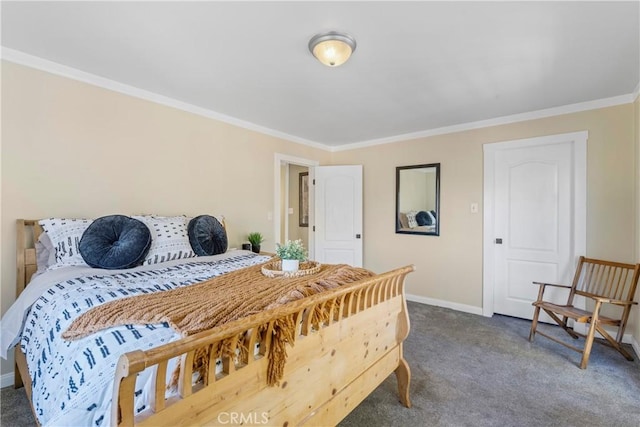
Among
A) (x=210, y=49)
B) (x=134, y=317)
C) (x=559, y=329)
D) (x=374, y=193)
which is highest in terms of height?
(x=210, y=49)

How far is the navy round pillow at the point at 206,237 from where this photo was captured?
2518 mm

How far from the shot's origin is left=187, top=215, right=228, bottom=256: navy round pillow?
8.26ft

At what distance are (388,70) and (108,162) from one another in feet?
7.82

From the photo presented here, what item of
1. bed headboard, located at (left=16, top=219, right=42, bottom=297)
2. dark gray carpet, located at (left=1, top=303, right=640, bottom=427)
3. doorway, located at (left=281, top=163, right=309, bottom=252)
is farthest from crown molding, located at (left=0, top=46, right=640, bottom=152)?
dark gray carpet, located at (left=1, top=303, right=640, bottom=427)

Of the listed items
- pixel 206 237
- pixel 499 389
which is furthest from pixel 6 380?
pixel 499 389

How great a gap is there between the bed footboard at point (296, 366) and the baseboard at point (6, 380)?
217 cm

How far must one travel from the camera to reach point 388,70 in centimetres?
228

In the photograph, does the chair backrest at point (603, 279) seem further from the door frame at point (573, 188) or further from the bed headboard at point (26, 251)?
the bed headboard at point (26, 251)

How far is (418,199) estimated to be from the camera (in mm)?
4059

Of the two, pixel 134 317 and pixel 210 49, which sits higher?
pixel 210 49

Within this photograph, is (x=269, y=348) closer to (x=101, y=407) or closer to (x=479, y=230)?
(x=101, y=407)

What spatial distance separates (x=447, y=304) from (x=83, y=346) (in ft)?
12.3

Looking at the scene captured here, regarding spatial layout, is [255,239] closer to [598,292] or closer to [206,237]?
[206,237]

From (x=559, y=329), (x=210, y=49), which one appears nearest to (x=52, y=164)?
(x=210, y=49)
